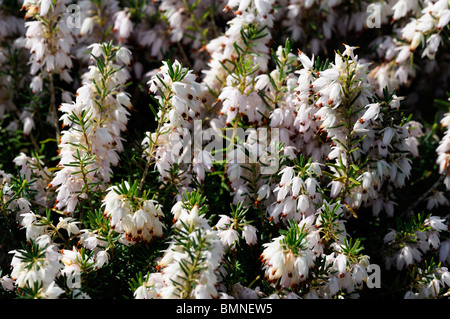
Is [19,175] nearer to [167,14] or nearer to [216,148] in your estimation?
[216,148]

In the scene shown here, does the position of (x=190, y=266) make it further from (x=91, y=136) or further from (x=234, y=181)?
(x=91, y=136)

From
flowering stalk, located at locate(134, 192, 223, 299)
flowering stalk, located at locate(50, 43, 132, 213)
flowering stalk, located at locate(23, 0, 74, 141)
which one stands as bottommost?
flowering stalk, located at locate(134, 192, 223, 299)

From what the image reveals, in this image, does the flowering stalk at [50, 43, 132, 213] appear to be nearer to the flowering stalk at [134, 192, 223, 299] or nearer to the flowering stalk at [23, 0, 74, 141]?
the flowering stalk at [23, 0, 74, 141]

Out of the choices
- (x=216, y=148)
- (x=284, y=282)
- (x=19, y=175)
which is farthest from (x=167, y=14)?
(x=284, y=282)

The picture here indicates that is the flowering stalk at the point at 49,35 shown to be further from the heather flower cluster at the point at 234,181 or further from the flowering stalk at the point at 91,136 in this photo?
the flowering stalk at the point at 91,136

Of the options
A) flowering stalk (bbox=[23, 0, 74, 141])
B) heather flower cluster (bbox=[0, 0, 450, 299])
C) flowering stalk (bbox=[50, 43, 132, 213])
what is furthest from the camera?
flowering stalk (bbox=[23, 0, 74, 141])

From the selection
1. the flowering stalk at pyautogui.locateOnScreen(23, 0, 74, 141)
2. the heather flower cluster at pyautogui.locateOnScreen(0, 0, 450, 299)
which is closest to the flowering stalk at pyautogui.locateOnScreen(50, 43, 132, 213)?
the heather flower cluster at pyautogui.locateOnScreen(0, 0, 450, 299)

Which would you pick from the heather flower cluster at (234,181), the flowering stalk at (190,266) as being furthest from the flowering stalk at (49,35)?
the flowering stalk at (190,266)
